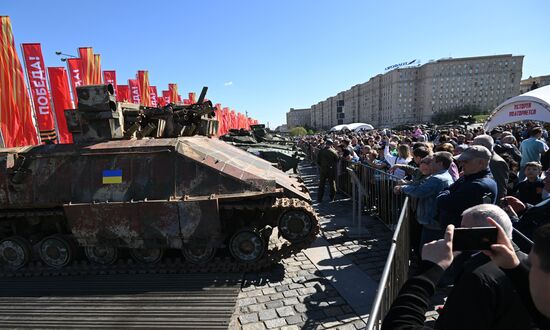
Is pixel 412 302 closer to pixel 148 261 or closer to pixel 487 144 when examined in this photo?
pixel 487 144

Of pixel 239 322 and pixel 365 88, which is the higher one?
pixel 365 88

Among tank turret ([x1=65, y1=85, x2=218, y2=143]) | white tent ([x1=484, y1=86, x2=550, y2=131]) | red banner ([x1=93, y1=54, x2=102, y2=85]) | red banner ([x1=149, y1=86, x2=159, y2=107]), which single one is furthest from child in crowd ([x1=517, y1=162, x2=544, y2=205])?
red banner ([x1=149, y1=86, x2=159, y2=107])

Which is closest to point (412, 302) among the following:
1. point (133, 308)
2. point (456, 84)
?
point (133, 308)

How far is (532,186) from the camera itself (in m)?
5.27

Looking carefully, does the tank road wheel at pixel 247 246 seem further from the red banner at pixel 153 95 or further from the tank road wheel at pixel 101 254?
the red banner at pixel 153 95

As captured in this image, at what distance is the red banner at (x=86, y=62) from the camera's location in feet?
48.9

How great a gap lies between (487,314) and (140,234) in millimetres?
5364

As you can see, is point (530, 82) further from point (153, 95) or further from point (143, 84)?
point (143, 84)

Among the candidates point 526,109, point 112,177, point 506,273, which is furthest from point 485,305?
point 526,109

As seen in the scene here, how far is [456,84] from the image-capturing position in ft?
372

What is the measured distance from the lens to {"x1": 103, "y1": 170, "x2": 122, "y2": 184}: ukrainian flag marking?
5.98 meters

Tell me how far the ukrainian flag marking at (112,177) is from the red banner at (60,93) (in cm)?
896

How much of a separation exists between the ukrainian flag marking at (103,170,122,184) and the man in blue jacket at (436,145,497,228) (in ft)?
17.1

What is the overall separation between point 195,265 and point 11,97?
376 inches
